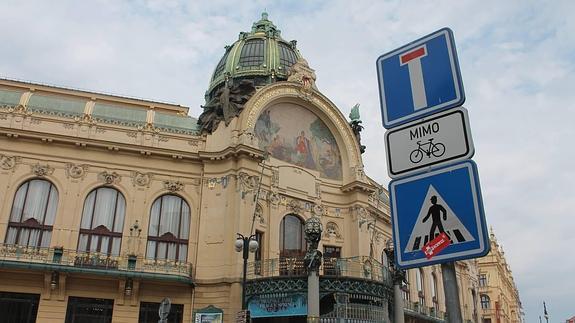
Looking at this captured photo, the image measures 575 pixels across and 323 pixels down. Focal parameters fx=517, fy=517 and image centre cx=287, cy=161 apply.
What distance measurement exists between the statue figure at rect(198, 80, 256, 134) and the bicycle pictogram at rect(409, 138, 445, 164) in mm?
27364

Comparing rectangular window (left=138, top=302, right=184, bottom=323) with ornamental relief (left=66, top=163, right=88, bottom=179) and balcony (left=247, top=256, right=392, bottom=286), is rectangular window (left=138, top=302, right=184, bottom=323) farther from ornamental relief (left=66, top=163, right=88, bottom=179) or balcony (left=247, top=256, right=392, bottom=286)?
ornamental relief (left=66, top=163, right=88, bottom=179)

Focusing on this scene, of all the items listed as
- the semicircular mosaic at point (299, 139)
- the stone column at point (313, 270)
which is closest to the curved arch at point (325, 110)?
the semicircular mosaic at point (299, 139)

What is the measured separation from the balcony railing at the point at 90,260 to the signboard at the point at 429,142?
80.9ft

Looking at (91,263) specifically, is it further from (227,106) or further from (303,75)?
(303,75)

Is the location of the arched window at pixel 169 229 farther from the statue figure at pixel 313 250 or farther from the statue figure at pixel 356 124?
the statue figure at pixel 356 124

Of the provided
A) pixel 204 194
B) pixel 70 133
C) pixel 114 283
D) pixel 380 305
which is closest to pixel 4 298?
pixel 114 283

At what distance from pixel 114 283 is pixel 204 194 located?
682 centimetres

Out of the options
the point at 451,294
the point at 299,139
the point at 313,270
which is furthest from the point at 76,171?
the point at 451,294

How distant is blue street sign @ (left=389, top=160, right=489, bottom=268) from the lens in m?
3.53

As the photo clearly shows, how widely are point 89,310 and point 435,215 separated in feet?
86.5

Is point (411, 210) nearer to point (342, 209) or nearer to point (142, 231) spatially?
point (142, 231)

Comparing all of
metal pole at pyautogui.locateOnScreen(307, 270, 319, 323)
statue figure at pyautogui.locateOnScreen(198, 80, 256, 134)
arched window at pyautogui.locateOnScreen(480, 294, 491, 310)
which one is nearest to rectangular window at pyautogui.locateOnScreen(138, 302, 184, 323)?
metal pole at pyautogui.locateOnScreen(307, 270, 319, 323)

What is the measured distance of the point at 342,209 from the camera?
34156mm

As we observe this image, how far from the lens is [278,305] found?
2566cm
